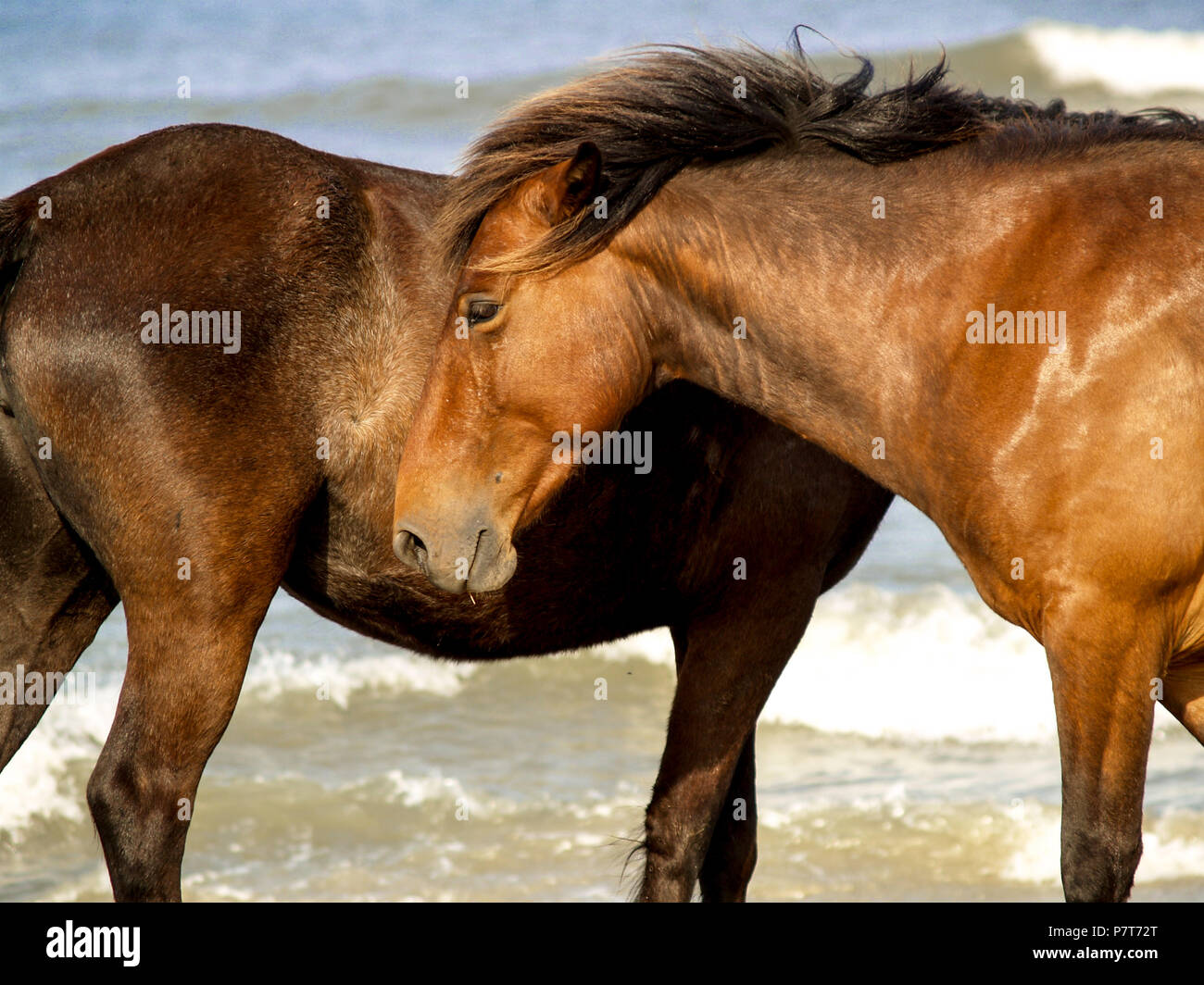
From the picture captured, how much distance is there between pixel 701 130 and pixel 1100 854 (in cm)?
196

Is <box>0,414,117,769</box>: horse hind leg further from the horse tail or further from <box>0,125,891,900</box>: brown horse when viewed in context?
the horse tail

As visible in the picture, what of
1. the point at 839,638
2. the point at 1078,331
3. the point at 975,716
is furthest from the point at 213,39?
the point at 1078,331

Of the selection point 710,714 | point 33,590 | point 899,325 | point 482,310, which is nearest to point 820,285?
point 899,325

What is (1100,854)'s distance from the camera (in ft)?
10.3

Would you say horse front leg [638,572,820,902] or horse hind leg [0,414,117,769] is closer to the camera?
horse hind leg [0,414,117,769]

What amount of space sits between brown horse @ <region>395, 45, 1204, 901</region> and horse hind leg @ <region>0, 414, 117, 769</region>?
1240 mm

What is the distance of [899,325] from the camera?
326 cm

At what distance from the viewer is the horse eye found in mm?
3207

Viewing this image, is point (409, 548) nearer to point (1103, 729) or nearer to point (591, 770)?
point (1103, 729)

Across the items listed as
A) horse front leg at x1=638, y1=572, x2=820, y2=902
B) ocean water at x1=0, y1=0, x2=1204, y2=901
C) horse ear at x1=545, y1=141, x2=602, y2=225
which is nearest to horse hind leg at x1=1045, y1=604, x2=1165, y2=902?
horse front leg at x1=638, y1=572, x2=820, y2=902

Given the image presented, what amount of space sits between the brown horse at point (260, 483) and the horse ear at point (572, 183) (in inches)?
24.4

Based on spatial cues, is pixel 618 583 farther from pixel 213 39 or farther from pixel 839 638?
pixel 213 39

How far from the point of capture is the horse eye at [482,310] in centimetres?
321

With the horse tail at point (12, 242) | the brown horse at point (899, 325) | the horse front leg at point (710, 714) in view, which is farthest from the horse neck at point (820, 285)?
the horse tail at point (12, 242)
